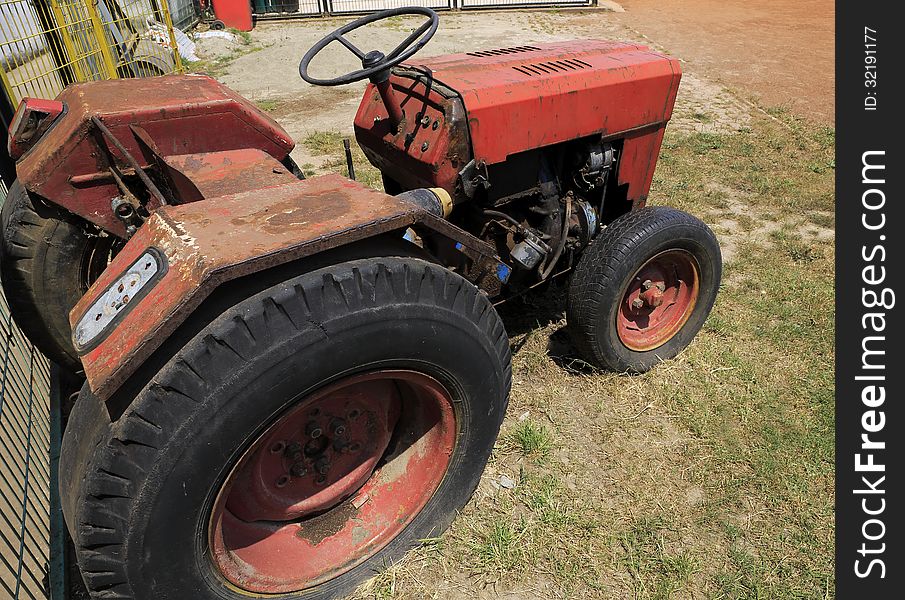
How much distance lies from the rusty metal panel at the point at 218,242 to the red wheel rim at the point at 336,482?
42cm

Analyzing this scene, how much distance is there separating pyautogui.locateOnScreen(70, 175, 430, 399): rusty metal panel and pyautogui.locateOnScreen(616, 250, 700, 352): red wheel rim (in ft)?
4.96

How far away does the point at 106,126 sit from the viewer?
205 cm

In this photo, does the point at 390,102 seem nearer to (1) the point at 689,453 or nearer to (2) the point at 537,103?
(2) the point at 537,103

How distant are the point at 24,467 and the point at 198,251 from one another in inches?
66.8

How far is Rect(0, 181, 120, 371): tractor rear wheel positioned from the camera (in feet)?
7.42

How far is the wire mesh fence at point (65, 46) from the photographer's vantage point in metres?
4.87

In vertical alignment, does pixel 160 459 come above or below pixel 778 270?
above

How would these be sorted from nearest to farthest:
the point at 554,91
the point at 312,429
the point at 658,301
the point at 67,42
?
the point at 312,429 < the point at 554,91 < the point at 658,301 < the point at 67,42

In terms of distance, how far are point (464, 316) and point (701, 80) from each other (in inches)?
313

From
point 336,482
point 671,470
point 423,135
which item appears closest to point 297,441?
point 336,482

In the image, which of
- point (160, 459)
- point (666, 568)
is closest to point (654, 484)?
point (666, 568)

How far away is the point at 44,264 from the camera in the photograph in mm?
2307
